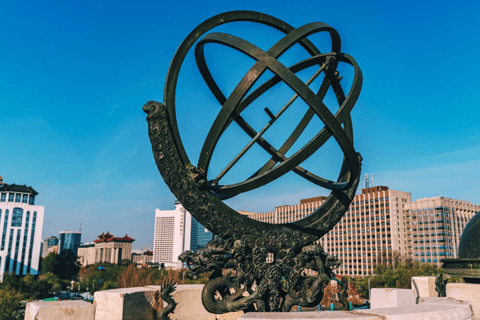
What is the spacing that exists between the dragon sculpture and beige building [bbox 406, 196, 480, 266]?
272ft

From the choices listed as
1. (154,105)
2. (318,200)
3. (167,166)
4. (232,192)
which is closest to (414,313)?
(232,192)

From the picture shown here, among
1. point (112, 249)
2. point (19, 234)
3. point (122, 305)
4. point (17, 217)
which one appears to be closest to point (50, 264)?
point (19, 234)

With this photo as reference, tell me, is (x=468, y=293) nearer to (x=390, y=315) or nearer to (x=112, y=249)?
(x=390, y=315)

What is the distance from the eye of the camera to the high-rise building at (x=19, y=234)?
70.1 meters

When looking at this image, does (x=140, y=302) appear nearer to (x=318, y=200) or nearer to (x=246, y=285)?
(x=246, y=285)

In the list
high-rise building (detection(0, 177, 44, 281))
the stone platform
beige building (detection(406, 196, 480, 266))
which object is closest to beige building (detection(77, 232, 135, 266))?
high-rise building (detection(0, 177, 44, 281))

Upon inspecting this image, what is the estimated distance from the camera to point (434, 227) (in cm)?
7969

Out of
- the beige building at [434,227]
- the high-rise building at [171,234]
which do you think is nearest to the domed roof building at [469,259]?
the beige building at [434,227]

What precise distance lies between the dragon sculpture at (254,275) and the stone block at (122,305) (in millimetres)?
1153

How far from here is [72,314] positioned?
614cm

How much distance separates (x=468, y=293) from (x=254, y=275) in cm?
459

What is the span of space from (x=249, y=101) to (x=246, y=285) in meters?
4.73

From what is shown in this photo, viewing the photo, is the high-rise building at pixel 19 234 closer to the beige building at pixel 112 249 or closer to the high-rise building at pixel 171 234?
the beige building at pixel 112 249

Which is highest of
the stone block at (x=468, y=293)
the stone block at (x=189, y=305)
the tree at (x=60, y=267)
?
the stone block at (x=468, y=293)
